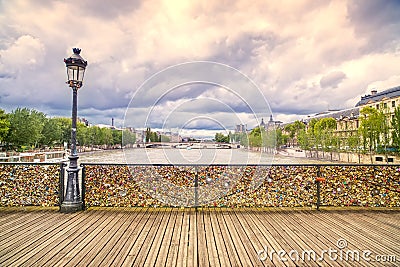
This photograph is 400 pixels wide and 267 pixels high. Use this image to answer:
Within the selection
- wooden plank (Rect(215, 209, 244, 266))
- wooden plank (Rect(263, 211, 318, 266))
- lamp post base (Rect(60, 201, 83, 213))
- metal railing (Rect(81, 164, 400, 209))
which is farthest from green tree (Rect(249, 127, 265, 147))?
lamp post base (Rect(60, 201, 83, 213))

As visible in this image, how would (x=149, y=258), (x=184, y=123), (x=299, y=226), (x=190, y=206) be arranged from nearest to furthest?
(x=149, y=258)
(x=299, y=226)
(x=190, y=206)
(x=184, y=123)

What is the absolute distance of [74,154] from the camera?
21.8 feet

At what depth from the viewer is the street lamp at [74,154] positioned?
621 centimetres

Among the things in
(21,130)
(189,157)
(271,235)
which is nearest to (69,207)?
(271,235)

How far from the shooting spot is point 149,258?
380cm

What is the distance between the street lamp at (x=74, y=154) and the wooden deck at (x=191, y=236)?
311mm

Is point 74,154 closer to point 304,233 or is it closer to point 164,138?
point 164,138

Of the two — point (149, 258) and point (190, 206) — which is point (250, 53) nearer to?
point (190, 206)

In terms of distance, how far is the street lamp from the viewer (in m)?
6.21

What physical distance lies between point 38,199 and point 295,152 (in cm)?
7268

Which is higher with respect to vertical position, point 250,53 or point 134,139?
point 250,53

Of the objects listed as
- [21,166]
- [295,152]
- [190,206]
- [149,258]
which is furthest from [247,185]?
[295,152]

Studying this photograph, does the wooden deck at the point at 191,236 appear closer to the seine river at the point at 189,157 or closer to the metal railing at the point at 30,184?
the metal railing at the point at 30,184

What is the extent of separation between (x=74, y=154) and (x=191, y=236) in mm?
3666
